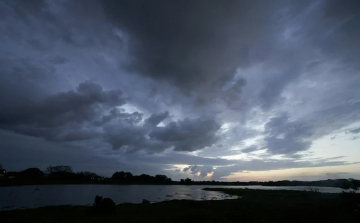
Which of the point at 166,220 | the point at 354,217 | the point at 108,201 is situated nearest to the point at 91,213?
the point at 108,201

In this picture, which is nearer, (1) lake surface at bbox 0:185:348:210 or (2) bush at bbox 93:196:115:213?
(2) bush at bbox 93:196:115:213

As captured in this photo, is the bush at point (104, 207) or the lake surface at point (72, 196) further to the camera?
the lake surface at point (72, 196)

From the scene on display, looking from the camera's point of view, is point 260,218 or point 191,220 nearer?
point 191,220

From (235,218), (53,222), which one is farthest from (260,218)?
(53,222)

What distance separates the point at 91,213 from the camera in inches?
1309

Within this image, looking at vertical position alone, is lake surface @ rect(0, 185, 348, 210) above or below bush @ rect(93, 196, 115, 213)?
below

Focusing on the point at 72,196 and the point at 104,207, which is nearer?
the point at 104,207

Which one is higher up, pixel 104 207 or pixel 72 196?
pixel 104 207

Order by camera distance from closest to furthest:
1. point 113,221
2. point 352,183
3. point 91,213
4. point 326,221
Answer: point 326,221 → point 113,221 → point 91,213 → point 352,183

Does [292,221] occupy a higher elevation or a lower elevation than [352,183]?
lower

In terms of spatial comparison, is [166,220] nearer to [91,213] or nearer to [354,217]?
[91,213]

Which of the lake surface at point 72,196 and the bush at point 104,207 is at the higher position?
the bush at point 104,207

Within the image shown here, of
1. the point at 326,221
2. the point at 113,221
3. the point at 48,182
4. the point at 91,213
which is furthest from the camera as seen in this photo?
the point at 48,182

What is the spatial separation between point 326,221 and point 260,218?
7693 mm
